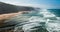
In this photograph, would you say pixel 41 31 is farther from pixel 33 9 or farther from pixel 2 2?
pixel 33 9

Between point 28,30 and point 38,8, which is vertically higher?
point 38,8

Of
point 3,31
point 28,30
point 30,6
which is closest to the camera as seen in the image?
point 3,31

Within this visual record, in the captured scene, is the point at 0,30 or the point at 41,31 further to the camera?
the point at 41,31

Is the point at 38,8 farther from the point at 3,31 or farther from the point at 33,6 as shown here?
the point at 3,31

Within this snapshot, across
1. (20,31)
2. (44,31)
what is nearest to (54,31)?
(44,31)

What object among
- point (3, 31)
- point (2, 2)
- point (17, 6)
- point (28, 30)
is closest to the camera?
point (3, 31)

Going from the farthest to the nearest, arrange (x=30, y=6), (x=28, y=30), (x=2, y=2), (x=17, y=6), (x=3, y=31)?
(x=30, y=6) < (x=17, y=6) < (x=2, y=2) < (x=28, y=30) < (x=3, y=31)

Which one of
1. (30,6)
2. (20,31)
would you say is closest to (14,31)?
(20,31)

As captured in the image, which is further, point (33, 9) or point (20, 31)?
point (33, 9)

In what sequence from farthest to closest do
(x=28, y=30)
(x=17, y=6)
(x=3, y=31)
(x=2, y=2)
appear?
(x=17, y=6), (x=2, y=2), (x=28, y=30), (x=3, y=31)
